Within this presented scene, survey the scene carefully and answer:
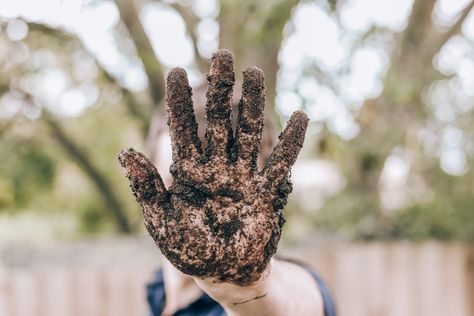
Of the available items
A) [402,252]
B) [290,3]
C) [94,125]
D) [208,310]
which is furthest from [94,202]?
[208,310]

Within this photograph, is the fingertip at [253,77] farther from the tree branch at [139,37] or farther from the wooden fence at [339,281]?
the wooden fence at [339,281]

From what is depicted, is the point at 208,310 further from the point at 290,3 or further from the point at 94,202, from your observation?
the point at 94,202

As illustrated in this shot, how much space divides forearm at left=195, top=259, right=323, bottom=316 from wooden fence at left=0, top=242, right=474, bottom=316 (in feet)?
9.39

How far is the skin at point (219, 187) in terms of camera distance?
1037 mm

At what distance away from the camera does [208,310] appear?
64.1 inches

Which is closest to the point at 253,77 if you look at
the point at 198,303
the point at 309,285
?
the point at 309,285

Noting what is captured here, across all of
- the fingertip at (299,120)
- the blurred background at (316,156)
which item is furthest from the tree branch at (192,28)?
the fingertip at (299,120)

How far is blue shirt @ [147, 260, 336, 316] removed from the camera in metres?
1.49

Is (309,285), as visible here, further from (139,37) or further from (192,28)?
(139,37)

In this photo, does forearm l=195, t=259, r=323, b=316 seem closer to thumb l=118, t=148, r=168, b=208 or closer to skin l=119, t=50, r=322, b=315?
skin l=119, t=50, r=322, b=315

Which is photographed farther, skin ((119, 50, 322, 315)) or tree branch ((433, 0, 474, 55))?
tree branch ((433, 0, 474, 55))

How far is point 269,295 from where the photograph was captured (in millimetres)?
1180

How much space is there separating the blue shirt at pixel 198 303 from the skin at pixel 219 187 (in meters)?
0.44

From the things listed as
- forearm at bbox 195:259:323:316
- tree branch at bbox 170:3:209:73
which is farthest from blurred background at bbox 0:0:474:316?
forearm at bbox 195:259:323:316
